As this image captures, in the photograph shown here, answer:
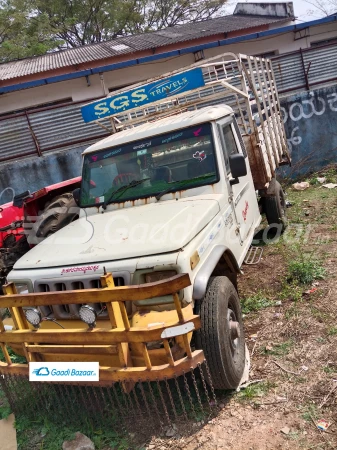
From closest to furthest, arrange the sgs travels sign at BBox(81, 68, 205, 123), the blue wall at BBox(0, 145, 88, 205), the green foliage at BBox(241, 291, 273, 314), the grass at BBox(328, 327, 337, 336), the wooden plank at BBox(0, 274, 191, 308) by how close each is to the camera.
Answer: the wooden plank at BBox(0, 274, 191, 308)
the grass at BBox(328, 327, 337, 336)
the green foliage at BBox(241, 291, 273, 314)
the sgs travels sign at BBox(81, 68, 205, 123)
the blue wall at BBox(0, 145, 88, 205)

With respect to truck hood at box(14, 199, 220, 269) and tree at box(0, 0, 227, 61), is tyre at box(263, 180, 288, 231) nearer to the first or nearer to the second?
truck hood at box(14, 199, 220, 269)

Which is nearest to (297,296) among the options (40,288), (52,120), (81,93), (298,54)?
(40,288)

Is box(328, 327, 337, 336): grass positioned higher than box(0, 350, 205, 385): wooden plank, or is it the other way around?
box(0, 350, 205, 385): wooden plank

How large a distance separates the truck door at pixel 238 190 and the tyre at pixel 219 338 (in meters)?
1.25

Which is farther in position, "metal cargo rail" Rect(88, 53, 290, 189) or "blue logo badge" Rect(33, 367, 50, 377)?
"metal cargo rail" Rect(88, 53, 290, 189)

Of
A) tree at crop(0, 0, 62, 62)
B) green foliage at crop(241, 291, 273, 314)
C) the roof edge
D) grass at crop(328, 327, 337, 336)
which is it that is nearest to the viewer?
grass at crop(328, 327, 337, 336)

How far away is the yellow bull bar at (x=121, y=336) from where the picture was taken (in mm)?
2402

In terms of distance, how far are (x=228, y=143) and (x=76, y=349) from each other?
2.70m

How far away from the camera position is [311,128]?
10211 millimetres

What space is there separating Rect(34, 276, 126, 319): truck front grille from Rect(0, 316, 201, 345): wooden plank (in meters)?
0.22

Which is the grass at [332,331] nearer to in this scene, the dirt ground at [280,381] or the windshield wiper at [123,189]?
the dirt ground at [280,381]

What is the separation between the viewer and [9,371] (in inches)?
113

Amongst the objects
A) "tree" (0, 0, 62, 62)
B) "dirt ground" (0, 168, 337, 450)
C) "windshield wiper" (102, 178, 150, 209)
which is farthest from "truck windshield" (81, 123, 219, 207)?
"tree" (0, 0, 62, 62)

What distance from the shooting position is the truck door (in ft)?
13.4
